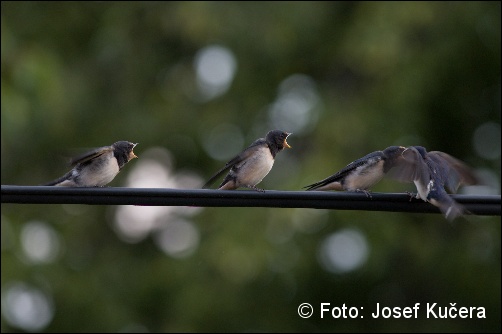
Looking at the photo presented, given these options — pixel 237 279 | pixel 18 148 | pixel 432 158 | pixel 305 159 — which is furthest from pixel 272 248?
pixel 432 158

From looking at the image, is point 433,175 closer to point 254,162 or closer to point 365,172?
point 365,172

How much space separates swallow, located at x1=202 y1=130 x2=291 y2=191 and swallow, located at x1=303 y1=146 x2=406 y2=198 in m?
0.37

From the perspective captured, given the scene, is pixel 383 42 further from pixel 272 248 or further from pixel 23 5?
pixel 23 5

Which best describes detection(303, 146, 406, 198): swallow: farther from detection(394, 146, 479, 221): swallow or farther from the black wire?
the black wire

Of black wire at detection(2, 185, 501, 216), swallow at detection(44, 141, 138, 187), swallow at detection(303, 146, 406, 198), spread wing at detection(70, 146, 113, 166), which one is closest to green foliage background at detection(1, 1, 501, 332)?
swallow at detection(303, 146, 406, 198)

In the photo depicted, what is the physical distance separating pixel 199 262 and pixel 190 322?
0.68 m

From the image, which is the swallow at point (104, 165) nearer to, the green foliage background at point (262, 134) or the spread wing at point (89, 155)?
the spread wing at point (89, 155)

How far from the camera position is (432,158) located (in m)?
6.83

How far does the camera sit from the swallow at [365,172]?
6879 millimetres

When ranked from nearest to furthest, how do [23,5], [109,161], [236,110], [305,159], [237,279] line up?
[109,161] → [237,279] → [305,159] → [236,110] → [23,5]

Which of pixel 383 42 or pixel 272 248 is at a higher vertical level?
pixel 383 42

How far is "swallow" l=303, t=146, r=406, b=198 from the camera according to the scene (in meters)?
6.88

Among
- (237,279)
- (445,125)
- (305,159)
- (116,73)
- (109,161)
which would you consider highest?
(116,73)

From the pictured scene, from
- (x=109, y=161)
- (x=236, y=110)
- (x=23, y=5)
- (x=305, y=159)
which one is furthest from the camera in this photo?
(x=23, y=5)
